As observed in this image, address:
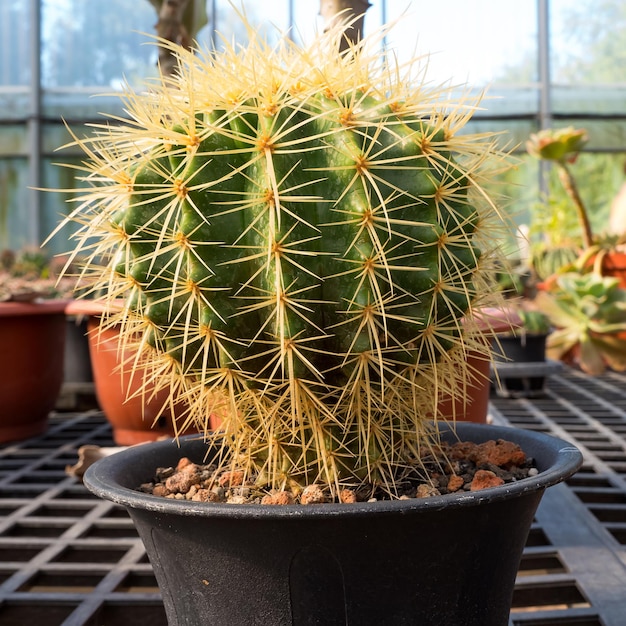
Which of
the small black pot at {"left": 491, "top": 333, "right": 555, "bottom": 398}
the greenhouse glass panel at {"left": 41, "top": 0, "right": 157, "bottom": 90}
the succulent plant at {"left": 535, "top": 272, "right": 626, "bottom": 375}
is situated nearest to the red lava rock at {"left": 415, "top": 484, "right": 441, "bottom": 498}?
the small black pot at {"left": 491, "top": 333, "right": 555, "bottom": 398}

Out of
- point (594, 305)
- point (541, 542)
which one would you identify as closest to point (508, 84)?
point (594, 305)

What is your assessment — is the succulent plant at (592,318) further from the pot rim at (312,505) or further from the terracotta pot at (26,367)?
the pot rim at (312,505)

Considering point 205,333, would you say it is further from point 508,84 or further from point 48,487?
point 508,84

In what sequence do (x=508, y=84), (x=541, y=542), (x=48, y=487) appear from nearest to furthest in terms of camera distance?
1. (x=541, y=542)
2. (x=48, y=487)
3. (x=508, y=84)

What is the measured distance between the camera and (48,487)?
1.79m

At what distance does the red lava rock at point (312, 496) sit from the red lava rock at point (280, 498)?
0.01m

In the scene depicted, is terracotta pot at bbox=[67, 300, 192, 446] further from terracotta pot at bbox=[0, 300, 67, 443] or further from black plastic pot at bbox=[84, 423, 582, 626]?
black plastic pot at bbox=[84, 423, 582, 626]

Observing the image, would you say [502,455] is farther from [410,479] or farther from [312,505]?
[312,505]

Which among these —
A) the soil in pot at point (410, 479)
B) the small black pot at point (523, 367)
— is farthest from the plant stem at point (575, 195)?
the soil in pot at point (410, 479)

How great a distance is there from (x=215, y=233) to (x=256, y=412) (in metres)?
0.25

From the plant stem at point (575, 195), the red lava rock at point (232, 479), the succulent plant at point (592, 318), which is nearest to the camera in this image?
the red lava rock at point (232, 479)

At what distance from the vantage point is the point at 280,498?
86cm

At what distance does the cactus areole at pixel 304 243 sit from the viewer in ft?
2.59

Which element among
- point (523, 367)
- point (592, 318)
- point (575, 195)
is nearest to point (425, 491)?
point (523, 367)
